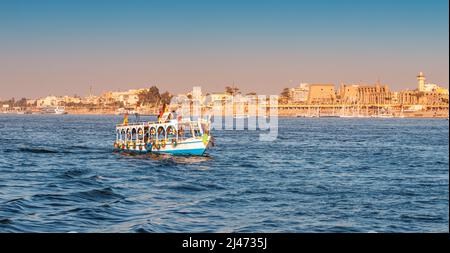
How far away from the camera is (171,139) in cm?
5475

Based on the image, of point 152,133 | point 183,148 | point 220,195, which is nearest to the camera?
point 220,195

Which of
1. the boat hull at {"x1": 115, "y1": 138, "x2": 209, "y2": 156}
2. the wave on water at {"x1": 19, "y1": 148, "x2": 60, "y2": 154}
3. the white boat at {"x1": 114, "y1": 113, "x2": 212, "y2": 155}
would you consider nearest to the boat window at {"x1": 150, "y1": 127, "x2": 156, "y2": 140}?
the white boat at {"x1": 114, "y1": 113, "x2": 212, "y2": 155}

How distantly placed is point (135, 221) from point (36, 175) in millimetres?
18678

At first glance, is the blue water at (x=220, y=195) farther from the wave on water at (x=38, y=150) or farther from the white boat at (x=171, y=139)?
the wave on water at (x=38, y=150)

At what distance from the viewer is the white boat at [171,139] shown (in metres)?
51.4

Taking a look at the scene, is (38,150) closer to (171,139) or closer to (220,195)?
(171,139)

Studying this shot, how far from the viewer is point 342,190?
3145 centimetres

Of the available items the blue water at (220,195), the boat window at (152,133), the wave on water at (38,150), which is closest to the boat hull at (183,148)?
the boat window at (152,133)

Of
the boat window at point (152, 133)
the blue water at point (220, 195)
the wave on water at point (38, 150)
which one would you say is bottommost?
the wave on water at point (38, 150)

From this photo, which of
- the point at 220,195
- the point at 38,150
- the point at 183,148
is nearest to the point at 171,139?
the point at 183,148

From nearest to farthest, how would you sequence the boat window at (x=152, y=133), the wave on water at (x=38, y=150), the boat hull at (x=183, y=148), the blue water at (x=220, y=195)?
the blue water at (x=220, y=195) → the boat hull at (x=183, y=148) → the boat window at (x=152, y=133) → the wave on water at (x=38, y=150)

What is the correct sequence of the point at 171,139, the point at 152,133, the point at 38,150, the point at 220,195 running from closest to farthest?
the point at 220,195 → the point at 171,139 → the point at 152,133 → the point at 38,150

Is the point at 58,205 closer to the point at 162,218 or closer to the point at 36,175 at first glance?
the point at 162,218

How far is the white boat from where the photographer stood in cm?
5138
